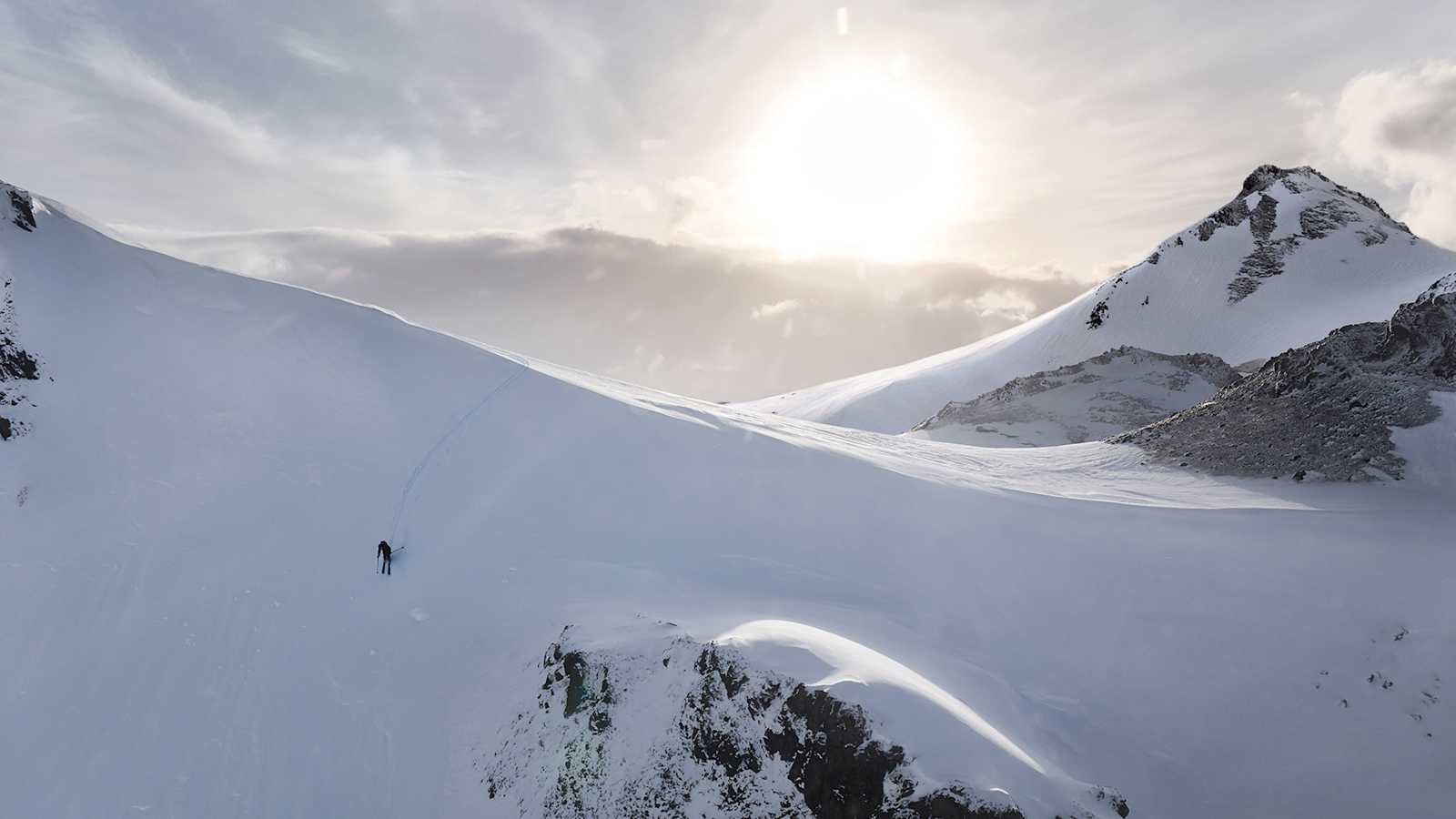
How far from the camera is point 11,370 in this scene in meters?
23.2

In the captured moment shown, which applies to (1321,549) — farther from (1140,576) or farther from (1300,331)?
(1300,331)

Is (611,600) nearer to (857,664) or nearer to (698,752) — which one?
(698,752)

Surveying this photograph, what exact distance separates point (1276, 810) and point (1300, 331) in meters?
58.2

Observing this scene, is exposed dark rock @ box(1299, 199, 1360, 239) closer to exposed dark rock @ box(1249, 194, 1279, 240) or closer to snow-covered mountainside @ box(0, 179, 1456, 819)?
exposed dark rock @ box(1249, 194, 1279, 240)

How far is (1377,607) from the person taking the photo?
1537cm

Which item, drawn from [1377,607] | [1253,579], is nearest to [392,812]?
[1253,579]

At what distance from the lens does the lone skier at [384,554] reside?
19578mm

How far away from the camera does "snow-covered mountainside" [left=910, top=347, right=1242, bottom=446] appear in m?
40.0

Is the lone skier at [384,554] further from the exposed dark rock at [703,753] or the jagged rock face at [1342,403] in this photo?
the jagged rock face at [1342,403]

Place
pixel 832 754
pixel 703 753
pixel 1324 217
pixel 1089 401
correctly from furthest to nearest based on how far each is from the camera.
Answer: pixel 1324 217, pixel 1089 401, pixel 703 753, pixel 832 754

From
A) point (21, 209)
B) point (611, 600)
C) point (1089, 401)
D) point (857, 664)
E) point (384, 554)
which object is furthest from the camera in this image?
point (1089, 401)

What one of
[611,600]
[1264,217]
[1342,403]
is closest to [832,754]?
[611,600]

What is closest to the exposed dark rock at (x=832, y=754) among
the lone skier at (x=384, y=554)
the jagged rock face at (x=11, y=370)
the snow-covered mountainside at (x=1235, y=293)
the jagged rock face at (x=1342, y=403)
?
the lone skier at (x=384, y=554)

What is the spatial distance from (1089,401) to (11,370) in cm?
4575
